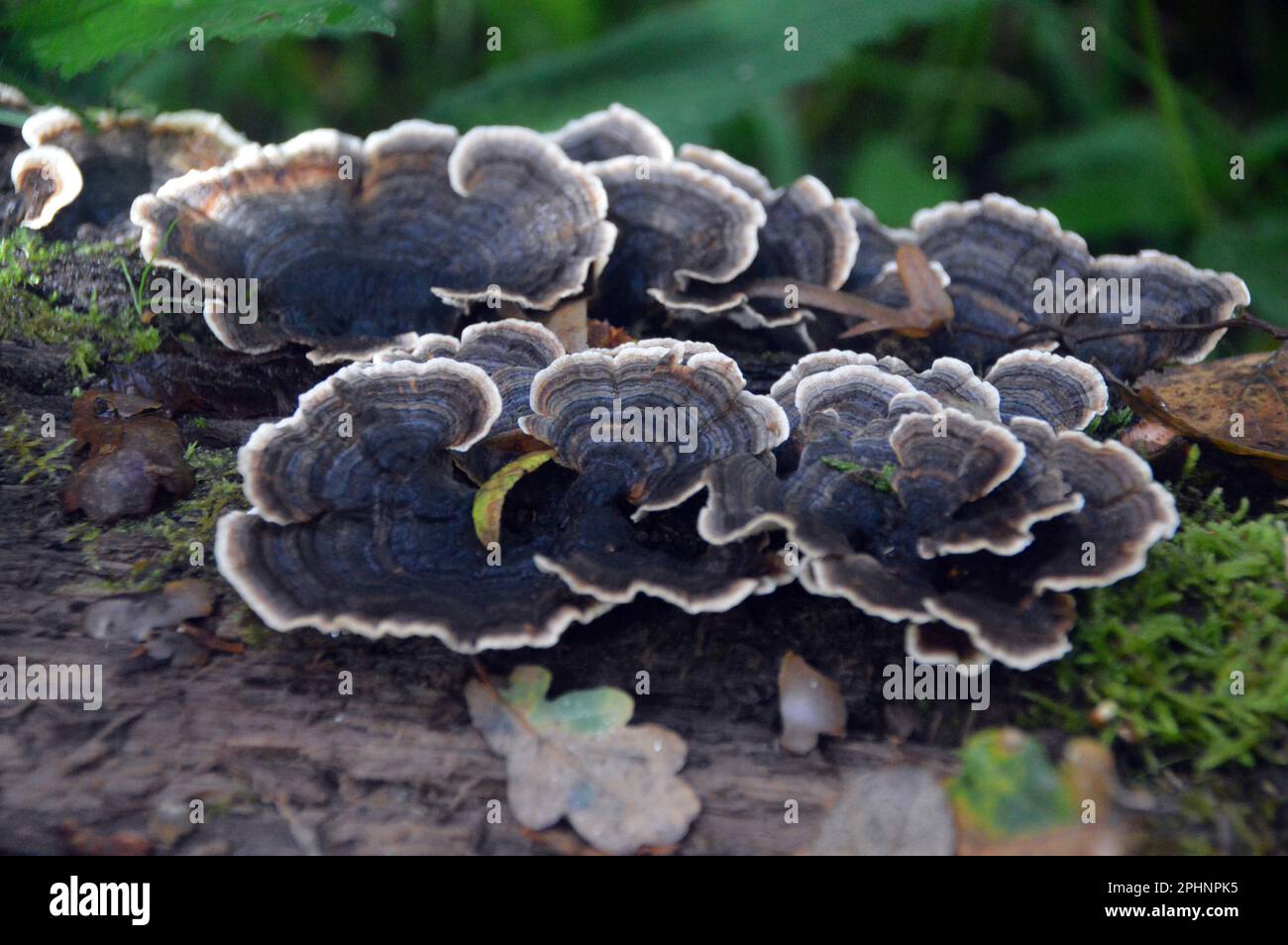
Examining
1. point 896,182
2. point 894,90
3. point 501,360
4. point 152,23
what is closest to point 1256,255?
point 896,182

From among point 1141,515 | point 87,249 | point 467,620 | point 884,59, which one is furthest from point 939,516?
point 884,59

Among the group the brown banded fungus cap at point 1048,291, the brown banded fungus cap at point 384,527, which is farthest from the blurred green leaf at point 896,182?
the brown banded fungus cap at point 384,527

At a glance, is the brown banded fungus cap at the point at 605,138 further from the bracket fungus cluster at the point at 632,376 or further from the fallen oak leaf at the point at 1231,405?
the fallen oak leaf at the point at 1231,405

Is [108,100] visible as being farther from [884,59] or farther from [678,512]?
[884,59]

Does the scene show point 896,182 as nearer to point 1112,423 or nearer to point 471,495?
point 1112,423

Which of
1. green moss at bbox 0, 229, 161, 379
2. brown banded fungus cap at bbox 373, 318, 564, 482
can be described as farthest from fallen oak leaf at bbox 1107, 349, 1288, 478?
green moss at bbox 0, 229, 161, 379
